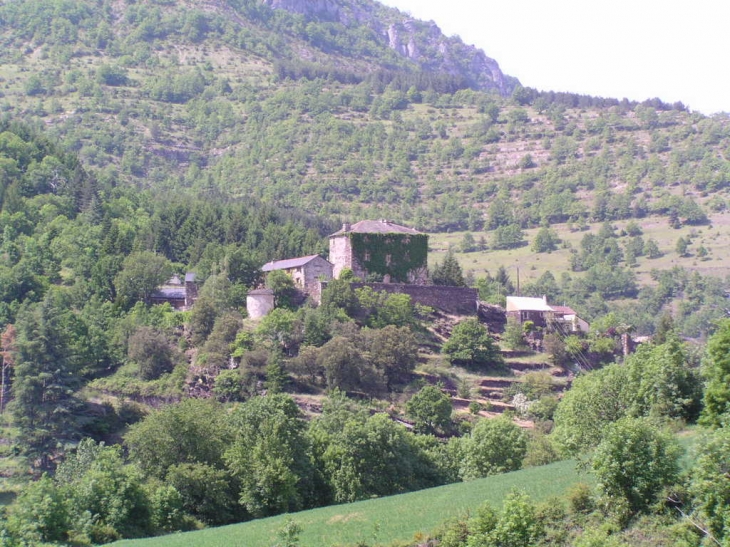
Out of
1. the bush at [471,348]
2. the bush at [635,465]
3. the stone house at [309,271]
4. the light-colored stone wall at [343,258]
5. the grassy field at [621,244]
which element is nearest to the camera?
the bush at [635,465]

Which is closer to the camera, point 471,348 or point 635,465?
point 635,465

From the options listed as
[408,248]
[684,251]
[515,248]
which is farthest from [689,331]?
[408,248]

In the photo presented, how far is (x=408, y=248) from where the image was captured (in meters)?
80.4

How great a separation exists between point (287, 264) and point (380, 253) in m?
7.10

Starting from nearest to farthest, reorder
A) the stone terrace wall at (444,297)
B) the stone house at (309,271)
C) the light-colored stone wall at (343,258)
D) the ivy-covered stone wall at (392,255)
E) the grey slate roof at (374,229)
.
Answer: the stone house at (309,271)
the stone terrace wall at (444,297)
the light-colored stone wall at (343,258)
the ivy-covered stone wall at (392,255)
the grey slate roof at (374,229)

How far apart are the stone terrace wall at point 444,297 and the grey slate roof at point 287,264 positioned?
7.03m

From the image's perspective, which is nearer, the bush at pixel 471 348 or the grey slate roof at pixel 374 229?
the bush at pixel 471 348

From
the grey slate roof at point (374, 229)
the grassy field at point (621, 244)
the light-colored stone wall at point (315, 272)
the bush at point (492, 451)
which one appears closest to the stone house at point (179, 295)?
the light-colored stone wall at point (315, 272)

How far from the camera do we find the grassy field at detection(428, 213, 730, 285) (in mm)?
145288

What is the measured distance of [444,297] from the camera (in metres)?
78.0

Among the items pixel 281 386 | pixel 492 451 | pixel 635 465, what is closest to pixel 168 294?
pixel 281 386

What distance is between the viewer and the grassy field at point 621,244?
14529 centimetres

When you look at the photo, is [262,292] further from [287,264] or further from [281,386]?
[281,386]

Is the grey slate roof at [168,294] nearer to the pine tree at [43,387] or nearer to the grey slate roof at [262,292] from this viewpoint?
the grey slate roof at [262,292]
